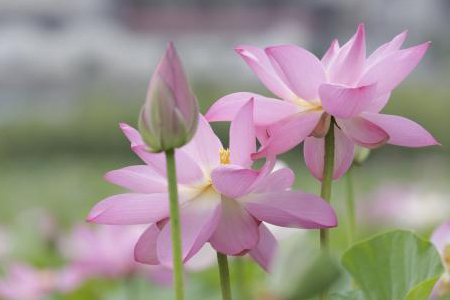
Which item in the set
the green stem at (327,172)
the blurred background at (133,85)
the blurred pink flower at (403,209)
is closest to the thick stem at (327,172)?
the green stem at (327,172)

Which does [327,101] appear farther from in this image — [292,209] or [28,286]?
[28,286]

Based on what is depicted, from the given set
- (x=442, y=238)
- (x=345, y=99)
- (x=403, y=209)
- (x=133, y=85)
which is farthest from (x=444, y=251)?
(x=133, y=85)

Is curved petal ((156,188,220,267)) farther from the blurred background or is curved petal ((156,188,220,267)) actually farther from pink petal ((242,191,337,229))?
the blurred background

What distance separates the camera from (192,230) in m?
0.36

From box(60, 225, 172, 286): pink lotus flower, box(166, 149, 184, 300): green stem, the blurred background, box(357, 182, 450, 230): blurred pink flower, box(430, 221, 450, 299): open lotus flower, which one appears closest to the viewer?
box(166, 149, 184, 300): green stem

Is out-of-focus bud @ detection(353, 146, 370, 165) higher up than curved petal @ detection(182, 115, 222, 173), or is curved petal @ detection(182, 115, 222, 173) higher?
curved petal @ detection(182, 115, 222, 173)

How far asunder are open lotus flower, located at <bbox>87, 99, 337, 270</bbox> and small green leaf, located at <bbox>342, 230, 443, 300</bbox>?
4 centimetres

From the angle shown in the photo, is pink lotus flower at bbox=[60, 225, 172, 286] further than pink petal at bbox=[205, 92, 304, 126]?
Yes

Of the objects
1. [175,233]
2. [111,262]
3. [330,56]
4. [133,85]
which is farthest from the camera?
[133,85]

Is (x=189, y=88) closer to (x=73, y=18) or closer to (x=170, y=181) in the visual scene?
(x=170, y=181)

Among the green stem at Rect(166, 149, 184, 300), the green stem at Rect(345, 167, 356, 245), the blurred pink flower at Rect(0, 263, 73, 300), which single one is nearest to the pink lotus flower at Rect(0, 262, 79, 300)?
the blurred pink flower at Rect(0, 263, 73, 300)

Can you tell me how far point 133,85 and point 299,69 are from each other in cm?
1116

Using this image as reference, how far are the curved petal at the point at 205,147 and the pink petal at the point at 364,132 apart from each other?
0.05 m

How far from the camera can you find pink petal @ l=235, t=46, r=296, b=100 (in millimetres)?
396
